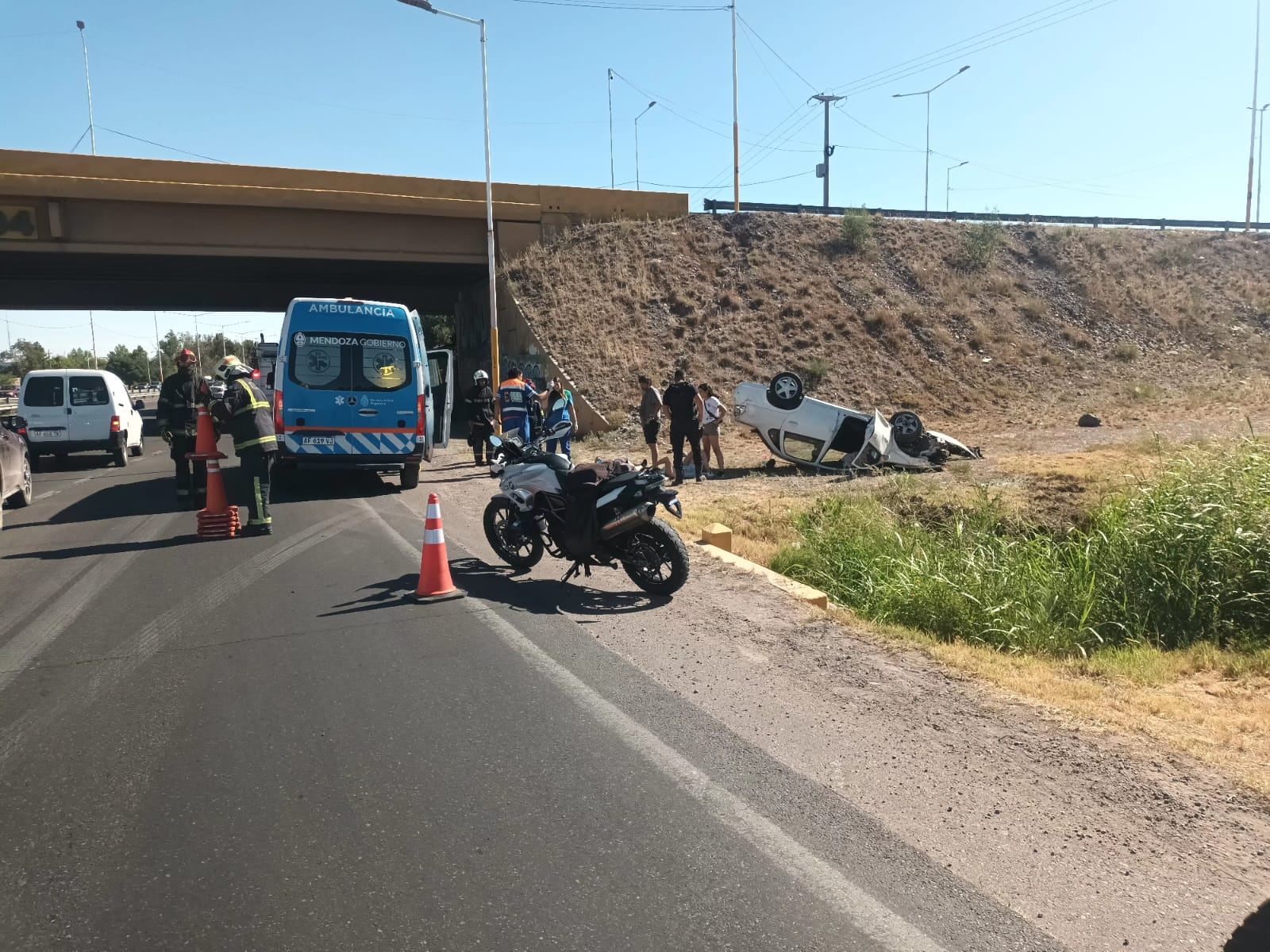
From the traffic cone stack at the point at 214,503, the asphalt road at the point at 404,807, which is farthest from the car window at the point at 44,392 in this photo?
the asphalt road at the point at 404,807

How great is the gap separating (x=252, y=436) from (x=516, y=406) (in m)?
4.46

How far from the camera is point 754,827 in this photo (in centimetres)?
Result: 359

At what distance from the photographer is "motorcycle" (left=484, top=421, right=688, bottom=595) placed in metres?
7.09

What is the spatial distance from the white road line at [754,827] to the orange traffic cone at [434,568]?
1798 mm

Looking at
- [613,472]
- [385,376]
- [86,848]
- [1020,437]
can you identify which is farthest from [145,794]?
[1020,437]

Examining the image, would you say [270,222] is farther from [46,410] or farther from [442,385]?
[46,410]

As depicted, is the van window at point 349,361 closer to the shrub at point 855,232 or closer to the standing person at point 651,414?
the standing person at point 651,414

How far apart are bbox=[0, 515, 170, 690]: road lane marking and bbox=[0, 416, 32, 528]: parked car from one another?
2916mm

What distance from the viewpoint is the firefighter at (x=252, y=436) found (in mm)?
9656

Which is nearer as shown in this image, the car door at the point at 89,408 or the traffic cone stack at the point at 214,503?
the traffic cone stack at the point at 214,503

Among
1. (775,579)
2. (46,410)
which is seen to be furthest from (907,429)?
(46,410)

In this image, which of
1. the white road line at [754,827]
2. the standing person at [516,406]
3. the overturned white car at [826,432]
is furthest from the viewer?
the overturned white car at [826,432]

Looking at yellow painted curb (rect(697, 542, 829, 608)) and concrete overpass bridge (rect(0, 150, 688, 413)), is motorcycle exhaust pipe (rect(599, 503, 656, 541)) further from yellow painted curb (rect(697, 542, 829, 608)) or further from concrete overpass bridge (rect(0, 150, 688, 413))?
concrete overpass bridge (rect(0, 150, 688, 413))

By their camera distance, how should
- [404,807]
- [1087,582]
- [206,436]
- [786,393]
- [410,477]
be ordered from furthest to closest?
[786,393] < [410,477] < [206,436] < [1087,582] < [404,807]
